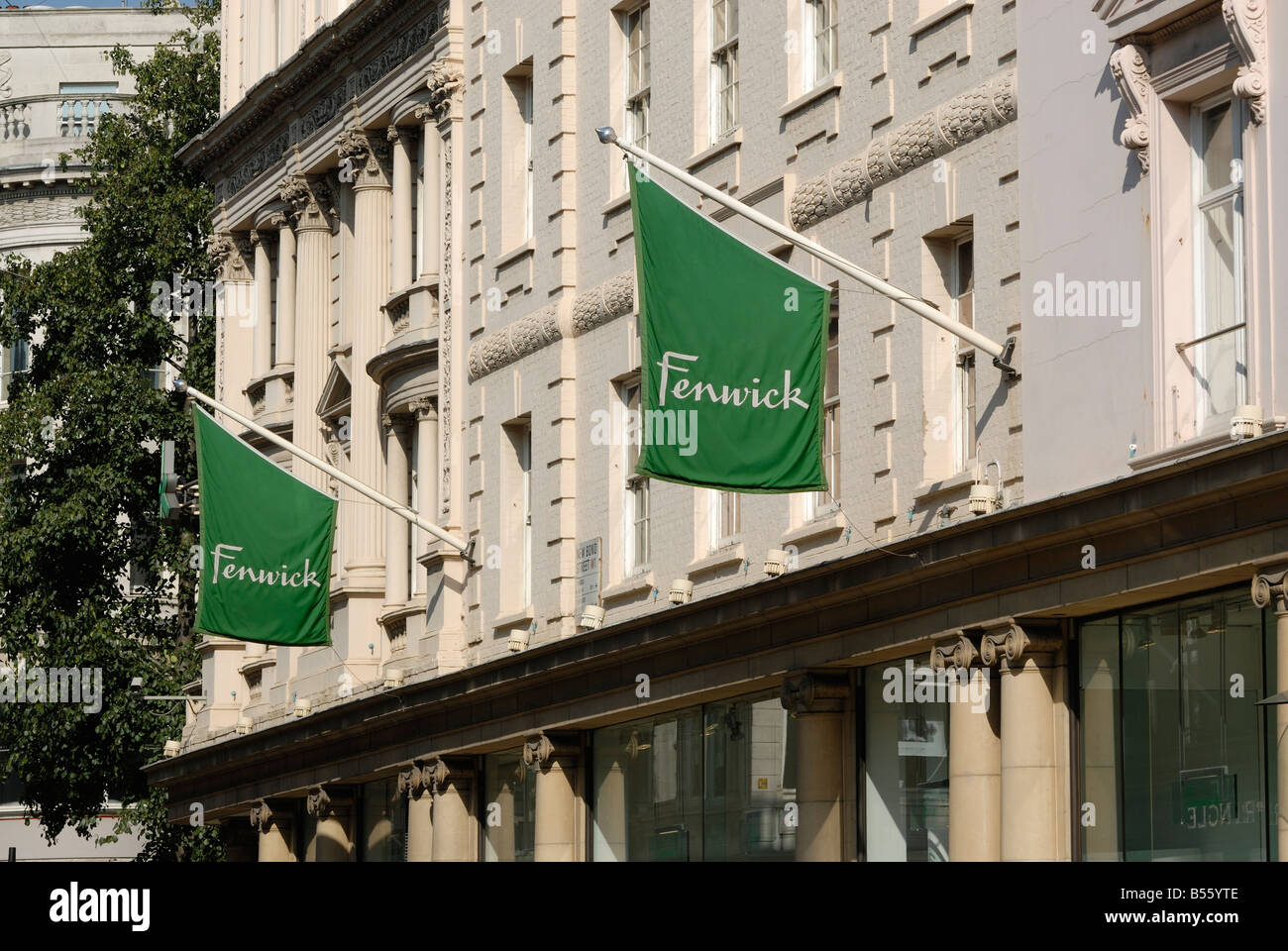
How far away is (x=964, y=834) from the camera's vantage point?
23.3 m

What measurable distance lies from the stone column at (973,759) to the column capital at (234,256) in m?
26.4

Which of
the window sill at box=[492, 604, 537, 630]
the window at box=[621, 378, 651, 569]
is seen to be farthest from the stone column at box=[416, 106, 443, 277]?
the window at box=[621, 378, 651, 569]

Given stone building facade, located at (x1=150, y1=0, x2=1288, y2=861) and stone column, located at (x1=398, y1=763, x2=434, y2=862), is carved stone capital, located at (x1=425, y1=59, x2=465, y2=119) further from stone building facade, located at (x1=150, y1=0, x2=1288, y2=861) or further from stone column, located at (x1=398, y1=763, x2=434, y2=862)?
stone column, located at (x1=398, y1=763, x2=434, y2=862)

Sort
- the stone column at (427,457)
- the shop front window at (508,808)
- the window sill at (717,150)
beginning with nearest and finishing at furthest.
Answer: the window sill at (717,150) → the shop front window at (508,808) → the stone column at (427,457)

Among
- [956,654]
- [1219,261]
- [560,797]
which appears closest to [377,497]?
[560,797]

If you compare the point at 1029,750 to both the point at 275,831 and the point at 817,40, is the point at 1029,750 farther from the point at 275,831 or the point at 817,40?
the point at 275,831

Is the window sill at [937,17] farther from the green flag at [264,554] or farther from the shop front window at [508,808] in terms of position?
the green flag at [264,554]

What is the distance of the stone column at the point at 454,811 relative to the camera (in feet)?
114

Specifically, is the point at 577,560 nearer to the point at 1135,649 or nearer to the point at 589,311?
the point at 589,311

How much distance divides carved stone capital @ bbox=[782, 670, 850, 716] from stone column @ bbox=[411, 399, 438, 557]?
1211 centimetres

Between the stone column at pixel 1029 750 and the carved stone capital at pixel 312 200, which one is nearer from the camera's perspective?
the stone column at pixel 1029 750

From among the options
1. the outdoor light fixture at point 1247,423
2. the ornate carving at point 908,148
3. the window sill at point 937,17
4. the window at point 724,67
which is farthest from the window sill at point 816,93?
the outdoor light fixture at point 1247,423

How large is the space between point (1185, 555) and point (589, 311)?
13099 millimetres
